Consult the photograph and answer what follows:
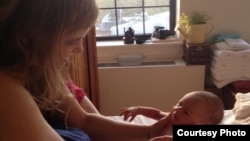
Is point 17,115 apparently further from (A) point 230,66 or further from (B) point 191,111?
(A) point 230,66

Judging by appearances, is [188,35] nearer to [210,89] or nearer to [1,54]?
[210,89]

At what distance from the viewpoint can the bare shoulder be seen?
61 cm

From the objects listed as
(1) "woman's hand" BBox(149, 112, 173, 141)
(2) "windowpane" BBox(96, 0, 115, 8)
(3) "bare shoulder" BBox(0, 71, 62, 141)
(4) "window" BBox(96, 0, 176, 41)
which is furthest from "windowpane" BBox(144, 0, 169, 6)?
(3) "bare shoulder" BBox(0, 71, 62, 141)

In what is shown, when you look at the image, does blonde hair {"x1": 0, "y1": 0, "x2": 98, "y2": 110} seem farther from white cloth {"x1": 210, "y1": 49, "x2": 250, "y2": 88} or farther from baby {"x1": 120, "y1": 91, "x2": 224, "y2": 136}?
white cloth {"x1": 210, "y1": 49, "x2": 250, "y2": 88}

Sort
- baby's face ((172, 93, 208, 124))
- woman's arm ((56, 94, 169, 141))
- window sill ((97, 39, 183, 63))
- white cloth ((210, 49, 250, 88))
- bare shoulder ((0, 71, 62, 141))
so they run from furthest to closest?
1. window sill ((97, 39, 183, 63))
2. white cloth ((210, 49, 250, 88))
3. baby's face ((172, 93, 208, 124))
4. woman's arm ((56, 94, 169, 141))
5. bare shoulder ((0, 71, 62, 141))

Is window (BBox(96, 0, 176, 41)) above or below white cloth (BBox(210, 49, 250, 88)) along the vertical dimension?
above

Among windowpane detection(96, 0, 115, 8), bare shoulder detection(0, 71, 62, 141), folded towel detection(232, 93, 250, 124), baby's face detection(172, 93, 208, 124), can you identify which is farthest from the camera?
windowpane detection(96, 0, 115, 8)

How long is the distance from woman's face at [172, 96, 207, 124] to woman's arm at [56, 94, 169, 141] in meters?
0.12

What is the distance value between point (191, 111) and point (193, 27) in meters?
1.24

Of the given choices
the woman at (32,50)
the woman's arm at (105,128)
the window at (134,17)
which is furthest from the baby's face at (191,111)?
the window at (134,17)

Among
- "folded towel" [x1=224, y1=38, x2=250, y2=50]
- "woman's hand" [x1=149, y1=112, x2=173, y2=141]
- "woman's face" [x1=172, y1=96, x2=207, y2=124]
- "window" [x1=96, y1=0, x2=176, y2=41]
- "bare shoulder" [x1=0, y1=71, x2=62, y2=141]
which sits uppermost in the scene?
"window" [x1=96, y1=0, x2=176, y2=41]

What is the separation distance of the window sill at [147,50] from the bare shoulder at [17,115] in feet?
6.46

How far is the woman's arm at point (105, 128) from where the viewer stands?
3.53 feet

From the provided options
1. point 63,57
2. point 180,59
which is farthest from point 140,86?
point 63,57
